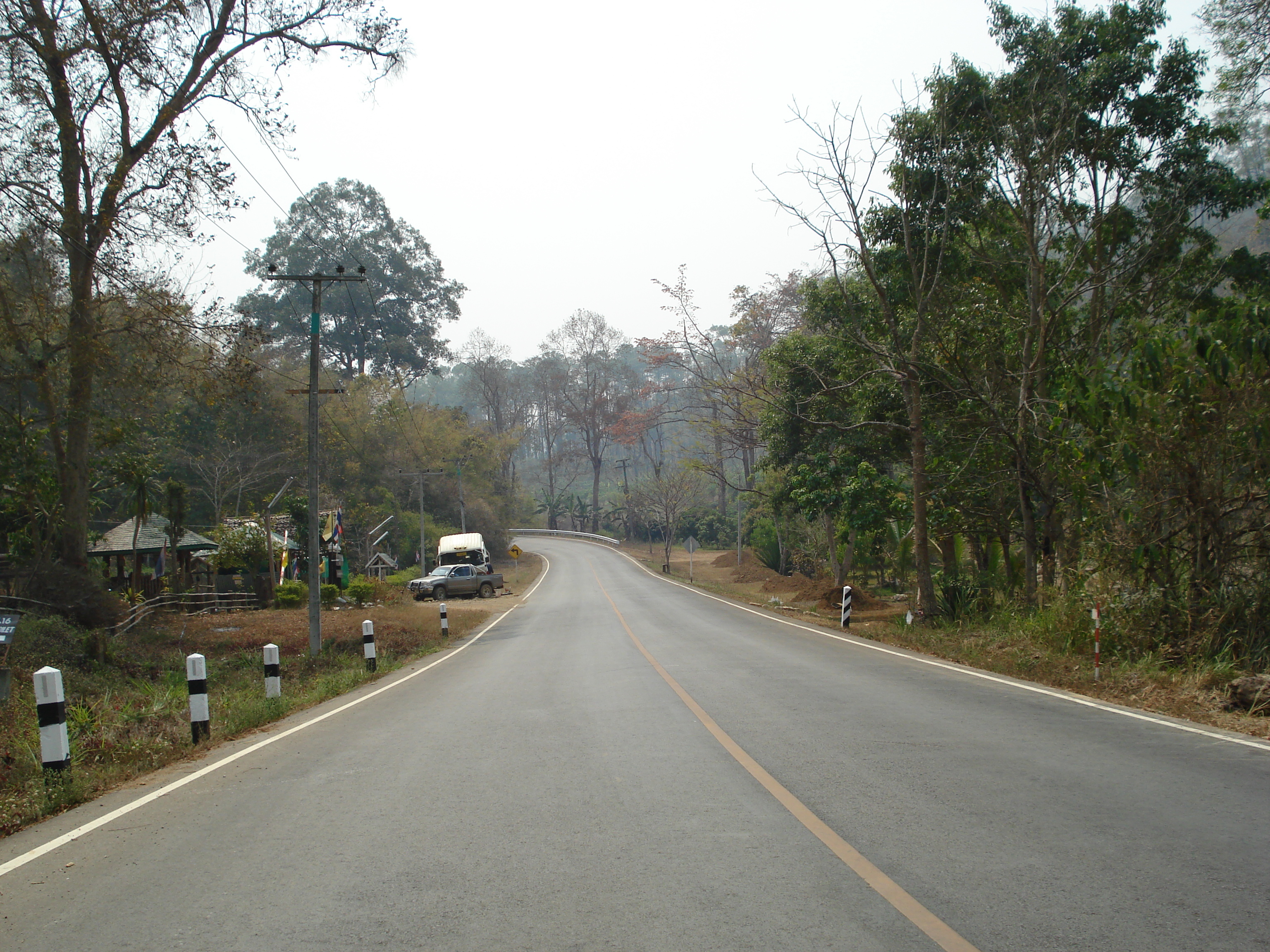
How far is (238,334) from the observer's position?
1892 centimetres

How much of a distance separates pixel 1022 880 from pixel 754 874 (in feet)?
4.05

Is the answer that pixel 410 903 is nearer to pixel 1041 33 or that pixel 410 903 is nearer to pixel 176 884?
pixel 176 884

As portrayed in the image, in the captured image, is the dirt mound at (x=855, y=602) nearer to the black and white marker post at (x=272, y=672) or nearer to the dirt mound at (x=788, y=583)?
the dirt mound at (x=788, y=583)

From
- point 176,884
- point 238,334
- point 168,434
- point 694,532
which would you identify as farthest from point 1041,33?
point 694,532

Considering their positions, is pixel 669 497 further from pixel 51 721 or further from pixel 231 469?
pixel 51 721

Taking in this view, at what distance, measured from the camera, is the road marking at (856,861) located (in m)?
3.53

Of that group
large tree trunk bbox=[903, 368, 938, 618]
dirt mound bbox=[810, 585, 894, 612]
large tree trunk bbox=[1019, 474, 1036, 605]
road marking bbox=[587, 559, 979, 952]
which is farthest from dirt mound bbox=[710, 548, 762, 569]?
road marking bbox=[587, 559, 979, 952]

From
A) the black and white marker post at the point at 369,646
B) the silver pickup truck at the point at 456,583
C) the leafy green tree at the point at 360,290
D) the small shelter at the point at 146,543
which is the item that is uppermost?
the leafy green tree at the point at 360,290

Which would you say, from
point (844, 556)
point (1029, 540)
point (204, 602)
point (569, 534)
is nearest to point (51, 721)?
point (1029, 540)

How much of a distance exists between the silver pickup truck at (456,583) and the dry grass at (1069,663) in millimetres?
20304

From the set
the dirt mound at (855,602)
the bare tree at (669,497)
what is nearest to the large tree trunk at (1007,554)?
the dirt mound at (855,602)

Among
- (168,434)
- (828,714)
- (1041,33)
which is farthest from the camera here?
(168,434)

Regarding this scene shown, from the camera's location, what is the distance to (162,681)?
15641 millimetres

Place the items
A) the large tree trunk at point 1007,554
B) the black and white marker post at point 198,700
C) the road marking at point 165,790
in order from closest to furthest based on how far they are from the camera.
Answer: the road marking at point 165,790
the black and white marker post at point 198,700
the large tree trunk at point 1007,554
